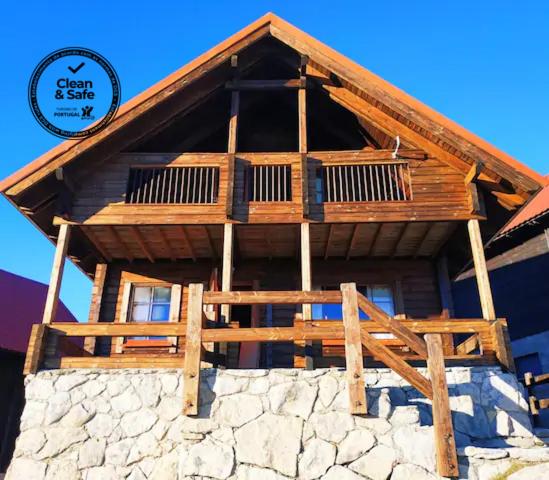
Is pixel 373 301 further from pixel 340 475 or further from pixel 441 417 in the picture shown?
pixel 340 475

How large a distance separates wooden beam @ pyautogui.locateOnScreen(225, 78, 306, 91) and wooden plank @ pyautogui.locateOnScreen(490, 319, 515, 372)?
566 centimetres

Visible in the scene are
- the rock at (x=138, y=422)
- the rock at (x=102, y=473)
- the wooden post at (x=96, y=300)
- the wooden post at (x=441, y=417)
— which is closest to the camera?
the wooden post at (x=441, y=417)

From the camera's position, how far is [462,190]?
891cm

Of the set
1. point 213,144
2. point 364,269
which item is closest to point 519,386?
point 364,269

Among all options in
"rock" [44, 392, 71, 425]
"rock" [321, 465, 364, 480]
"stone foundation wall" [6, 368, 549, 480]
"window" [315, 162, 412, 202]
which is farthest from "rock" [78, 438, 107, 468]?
"window" [315, 162, 412, 202]

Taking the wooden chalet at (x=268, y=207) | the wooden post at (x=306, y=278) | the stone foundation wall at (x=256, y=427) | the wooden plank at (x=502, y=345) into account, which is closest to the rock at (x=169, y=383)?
the stone foundation wall at (x=256, y=427)

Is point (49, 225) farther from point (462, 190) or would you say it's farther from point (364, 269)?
point (462, 190)

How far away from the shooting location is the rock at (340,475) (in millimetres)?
5379

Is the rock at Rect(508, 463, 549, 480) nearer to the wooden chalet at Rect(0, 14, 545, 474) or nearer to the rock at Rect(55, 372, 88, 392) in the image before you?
the wooden chalet at Rect(0, 14, 545, 474)

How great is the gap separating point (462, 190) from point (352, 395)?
15.9 feet

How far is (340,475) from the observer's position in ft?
17.7

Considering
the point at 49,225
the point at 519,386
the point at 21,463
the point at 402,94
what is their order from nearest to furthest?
the point at 21,463, the point at 519,386, the point at 402,94, the point at 49,225

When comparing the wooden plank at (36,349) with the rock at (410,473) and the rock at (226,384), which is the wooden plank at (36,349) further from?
the rock at (410,473)

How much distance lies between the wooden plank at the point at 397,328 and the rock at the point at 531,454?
1340mm
